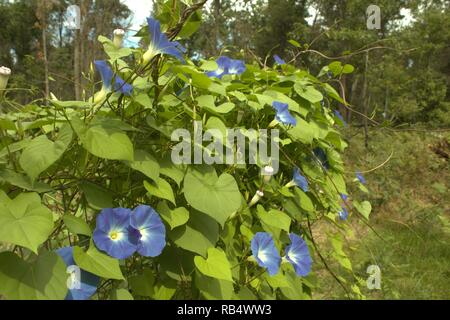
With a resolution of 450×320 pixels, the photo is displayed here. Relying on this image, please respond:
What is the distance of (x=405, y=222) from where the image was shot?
3377 millimetres

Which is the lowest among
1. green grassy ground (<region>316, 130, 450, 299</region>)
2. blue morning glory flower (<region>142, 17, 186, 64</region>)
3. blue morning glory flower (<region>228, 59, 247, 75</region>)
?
green grassy ground (<region>316, 130, 450, 299</region>)

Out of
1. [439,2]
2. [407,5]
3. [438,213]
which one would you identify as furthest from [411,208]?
[439,2]

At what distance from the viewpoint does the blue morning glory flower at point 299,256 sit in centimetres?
91

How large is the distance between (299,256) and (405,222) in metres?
2.83

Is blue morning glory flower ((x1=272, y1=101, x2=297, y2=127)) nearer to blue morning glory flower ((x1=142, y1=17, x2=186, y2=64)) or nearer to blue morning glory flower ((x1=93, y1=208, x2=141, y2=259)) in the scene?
blue morning glory flower ((x1=142, y1=17, x2=186, y2=64))

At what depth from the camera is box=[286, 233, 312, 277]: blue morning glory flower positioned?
907 mm

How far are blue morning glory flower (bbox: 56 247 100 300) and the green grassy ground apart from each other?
3.37ft

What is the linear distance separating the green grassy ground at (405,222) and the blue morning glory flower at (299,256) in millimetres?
511

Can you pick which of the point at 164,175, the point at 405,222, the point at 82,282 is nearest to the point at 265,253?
the point at 164,175

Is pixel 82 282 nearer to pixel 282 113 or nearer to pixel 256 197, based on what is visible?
pixel 256 197

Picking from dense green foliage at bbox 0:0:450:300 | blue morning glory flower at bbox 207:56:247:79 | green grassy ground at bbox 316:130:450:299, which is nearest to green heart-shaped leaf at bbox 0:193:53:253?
dense green foliage at bbox 0:0:450:300

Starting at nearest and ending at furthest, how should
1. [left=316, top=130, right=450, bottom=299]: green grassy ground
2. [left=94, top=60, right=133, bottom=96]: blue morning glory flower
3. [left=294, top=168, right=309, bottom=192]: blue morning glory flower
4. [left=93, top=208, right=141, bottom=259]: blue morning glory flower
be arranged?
[left=93, top=208, right=141, bottom=259]: blue morning glory flower < [left=94, top=60, right=133, bottom=96]: blue morning glory flower < [left=294, top=168, right=309, bottom=192]: blue morning glory flower < [left=316, top=130, right=450, bottom=299]: green grassy ground

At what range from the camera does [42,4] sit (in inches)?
291
